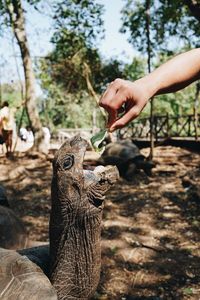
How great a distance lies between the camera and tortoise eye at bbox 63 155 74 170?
5.56 feet

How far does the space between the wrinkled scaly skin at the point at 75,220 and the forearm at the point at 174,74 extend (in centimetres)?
71

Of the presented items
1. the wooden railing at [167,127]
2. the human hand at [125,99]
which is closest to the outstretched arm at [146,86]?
the human hand at [125,99]

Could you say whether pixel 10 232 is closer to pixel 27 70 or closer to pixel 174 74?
pixel 174 74

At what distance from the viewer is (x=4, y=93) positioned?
140 ft

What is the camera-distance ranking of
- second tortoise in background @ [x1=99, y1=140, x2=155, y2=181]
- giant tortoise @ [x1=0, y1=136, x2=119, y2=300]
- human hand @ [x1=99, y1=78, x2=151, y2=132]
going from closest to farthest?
human hand @ [x1=99, y1=78, x2=151, y2=132]
giant tortoise @ [x1=0, y1=136, x2=119, y2=300]
second tortoise in background @ [x1=99, y1=140, x2=155, y2=181]

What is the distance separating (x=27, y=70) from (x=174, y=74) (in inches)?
391

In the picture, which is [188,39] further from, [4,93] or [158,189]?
[4,93]

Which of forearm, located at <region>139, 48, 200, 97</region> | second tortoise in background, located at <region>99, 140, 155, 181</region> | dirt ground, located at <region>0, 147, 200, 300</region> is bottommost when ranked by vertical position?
dirt ground, located at <region>0, 147, 200, 300</region>

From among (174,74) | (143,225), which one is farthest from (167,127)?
(174,74)

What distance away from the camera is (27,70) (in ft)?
34.5

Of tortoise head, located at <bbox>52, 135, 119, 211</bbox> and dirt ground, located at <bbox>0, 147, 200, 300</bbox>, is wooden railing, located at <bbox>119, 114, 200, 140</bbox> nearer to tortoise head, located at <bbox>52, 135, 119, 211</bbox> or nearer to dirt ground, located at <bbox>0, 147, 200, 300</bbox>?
dirt ground, located at <bbox>0, 147, 200, 300</bbox>

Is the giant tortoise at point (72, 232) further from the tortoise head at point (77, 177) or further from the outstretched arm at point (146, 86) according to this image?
the outstretched arm at point (146, 86)

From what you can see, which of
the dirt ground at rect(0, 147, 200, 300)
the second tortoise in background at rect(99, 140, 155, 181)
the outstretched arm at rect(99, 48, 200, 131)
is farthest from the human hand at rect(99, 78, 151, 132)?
the second tortoise in background at rect(99, 140, 155, 181)

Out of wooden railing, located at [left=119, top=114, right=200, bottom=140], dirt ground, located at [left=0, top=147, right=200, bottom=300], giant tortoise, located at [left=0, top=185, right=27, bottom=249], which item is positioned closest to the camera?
giant tortoise, located at [left=0, top=185, right=27, bottom=249]
